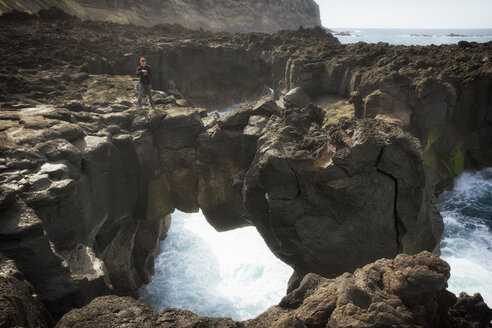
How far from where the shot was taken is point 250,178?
14.1 metres

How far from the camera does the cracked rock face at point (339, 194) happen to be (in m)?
11.5

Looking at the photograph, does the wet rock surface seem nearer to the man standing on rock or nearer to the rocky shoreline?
the rocky shoreline

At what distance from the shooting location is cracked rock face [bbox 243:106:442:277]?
453 inches

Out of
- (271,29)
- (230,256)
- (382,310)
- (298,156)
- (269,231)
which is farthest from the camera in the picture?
(271,29)

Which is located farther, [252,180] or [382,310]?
[252,180]

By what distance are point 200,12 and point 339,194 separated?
124m

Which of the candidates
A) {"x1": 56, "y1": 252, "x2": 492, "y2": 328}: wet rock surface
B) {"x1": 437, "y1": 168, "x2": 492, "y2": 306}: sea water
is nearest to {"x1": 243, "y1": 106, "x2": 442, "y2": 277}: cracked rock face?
{"x1": 56, "y1": 252, "x2": 492, "y2": 328}: wet rock surface

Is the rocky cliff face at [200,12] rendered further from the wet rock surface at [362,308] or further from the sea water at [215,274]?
the wet rock surface at [362,308]

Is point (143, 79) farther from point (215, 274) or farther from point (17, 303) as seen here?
point (17, 303)

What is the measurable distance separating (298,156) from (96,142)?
336 inches

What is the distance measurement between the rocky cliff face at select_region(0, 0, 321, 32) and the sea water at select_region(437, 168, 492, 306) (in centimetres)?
5830

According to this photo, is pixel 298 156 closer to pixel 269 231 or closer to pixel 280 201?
pixel 280 201

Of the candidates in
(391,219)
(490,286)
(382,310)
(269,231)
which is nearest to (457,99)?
(490,286)

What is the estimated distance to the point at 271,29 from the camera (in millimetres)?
149625
